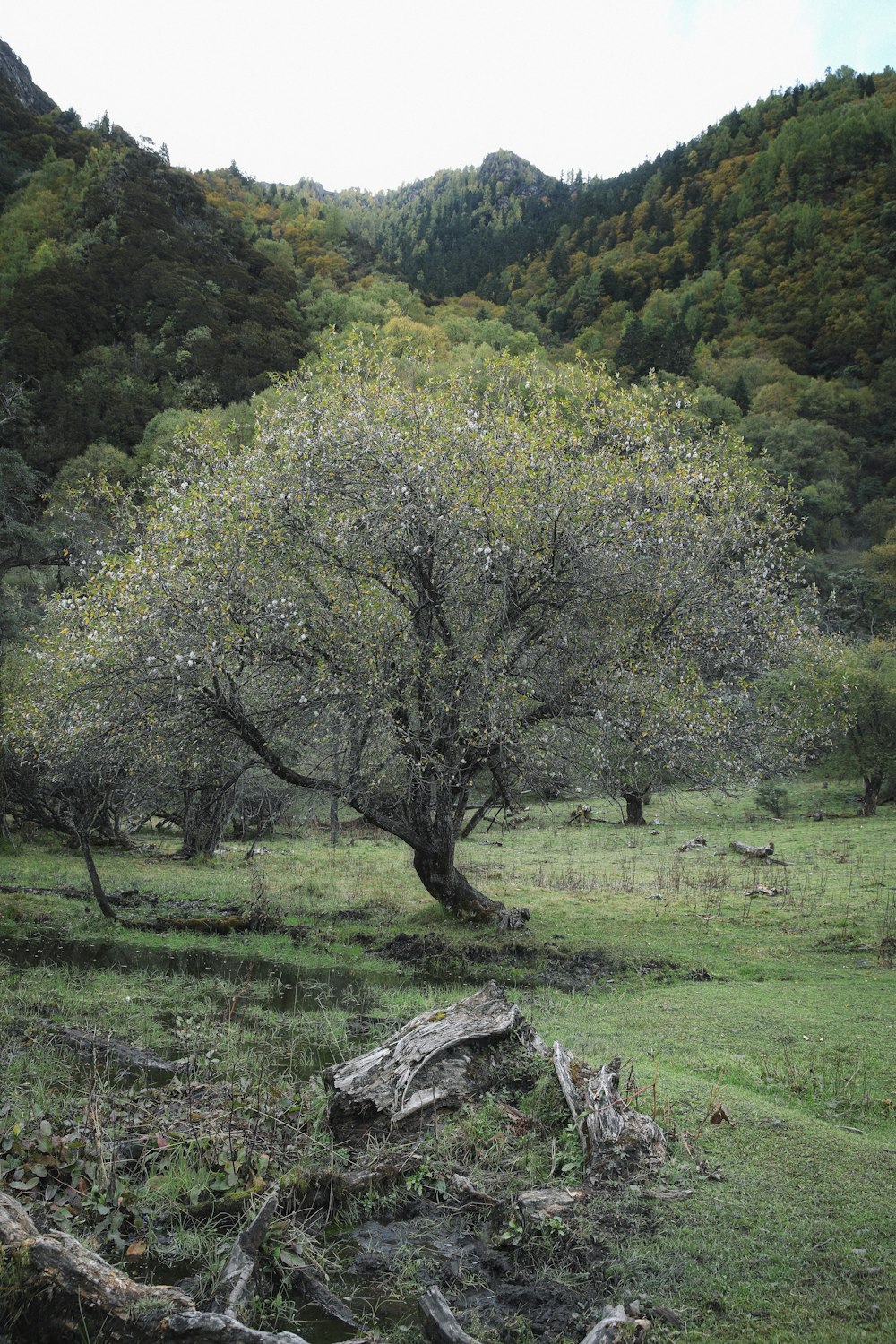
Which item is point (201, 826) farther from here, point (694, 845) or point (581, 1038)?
point (581, 1038)

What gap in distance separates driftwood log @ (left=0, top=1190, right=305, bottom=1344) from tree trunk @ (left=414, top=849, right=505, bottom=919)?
42.4 feet

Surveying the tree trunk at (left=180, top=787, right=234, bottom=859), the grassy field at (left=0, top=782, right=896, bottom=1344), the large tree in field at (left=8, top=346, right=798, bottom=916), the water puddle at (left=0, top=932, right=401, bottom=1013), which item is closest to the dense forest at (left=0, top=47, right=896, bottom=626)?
the tree trunk at (left=180, top=787, right=234, bottom=859)

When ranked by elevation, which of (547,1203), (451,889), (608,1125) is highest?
(608,1125)

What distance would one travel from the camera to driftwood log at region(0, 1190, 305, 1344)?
409cm

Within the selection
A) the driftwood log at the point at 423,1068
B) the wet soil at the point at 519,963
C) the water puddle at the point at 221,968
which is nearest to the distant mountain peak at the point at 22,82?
the water puddle at the point at 221,968

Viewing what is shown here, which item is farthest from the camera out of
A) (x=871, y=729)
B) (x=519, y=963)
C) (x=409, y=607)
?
(x=871, y=729)

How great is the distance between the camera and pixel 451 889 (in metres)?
17.6

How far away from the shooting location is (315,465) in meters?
15.3

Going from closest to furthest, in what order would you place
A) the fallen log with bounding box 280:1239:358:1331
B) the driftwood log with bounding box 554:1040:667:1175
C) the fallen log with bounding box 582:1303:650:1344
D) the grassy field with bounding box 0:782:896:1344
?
the fallen log with bounding box 582:1303:650:1344
the fallen log with bounding box 280:1239:358:1331
the grassy field with bounding box 0:782:896:1344
the driftwood log with bounding box 554:1040:667:1175

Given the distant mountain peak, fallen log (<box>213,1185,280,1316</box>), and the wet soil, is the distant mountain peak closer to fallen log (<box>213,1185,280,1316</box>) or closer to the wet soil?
the wet soil

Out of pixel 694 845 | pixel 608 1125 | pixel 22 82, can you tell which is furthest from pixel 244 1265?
pixel 22 82

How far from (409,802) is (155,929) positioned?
5675 millimetres

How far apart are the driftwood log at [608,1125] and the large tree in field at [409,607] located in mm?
7716

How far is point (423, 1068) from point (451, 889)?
10654mm
